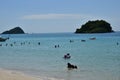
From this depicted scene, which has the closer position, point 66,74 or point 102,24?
point 66,74

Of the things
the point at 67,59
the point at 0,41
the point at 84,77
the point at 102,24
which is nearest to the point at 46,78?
the point at 84,77

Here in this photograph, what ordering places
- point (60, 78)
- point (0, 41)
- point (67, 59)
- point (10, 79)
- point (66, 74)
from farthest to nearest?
point (0, 41) < point (67, 59) < point (66, 74) < point (60, 78) < point (10, 79)

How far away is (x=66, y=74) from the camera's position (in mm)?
26781

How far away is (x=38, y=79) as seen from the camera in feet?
73.9

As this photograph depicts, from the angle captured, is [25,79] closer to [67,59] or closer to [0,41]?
[67,59]

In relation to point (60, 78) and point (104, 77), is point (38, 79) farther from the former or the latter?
point (104, 77)

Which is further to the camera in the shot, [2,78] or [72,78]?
[72,78]

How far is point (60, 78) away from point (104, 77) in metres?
3.58

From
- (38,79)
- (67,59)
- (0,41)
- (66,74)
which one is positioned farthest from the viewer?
(0,41)

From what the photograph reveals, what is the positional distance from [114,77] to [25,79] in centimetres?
736

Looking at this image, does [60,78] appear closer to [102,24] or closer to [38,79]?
[38,79]

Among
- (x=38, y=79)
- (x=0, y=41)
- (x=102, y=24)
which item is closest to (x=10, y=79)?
(x=38, y=79)

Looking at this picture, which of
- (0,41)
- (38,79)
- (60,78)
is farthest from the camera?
(0,41)

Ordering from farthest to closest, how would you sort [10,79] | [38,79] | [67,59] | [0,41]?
[0,41] → [67,59] → [38,79] → [10,79]
